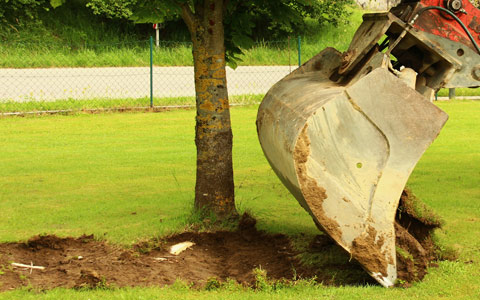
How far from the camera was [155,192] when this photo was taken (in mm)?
8531

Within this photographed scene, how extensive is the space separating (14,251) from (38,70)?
1551 cm

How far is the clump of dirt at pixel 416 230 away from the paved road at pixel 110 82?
12.7 meters

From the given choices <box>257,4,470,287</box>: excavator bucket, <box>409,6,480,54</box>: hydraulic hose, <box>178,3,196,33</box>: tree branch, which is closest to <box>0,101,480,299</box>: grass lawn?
<box>257,4,470,287</box>: excavator bucket

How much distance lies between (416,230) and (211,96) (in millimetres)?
2132

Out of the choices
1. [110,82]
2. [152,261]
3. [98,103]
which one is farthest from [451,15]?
[110,82]

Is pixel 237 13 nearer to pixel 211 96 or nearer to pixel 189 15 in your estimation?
pixel 189 15

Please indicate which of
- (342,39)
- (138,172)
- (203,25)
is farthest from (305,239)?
(342,39)

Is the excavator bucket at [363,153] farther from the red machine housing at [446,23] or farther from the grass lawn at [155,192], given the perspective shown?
the red machine housing at [446,23]

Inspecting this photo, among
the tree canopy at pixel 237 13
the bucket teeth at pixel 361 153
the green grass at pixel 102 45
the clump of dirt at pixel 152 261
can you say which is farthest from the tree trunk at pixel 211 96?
the green grass at pixel 102 45

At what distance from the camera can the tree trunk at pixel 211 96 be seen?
6.61 meters

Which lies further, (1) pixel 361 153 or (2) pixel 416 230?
(2) pixel 416 230

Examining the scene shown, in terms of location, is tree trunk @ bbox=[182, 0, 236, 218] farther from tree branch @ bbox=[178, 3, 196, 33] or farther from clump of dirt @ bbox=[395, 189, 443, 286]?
clump of dirt @ bbox=[395, 189, 443, 286]

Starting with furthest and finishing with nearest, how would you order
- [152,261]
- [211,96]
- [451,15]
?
[211,96]
[152,261]
[451,15]

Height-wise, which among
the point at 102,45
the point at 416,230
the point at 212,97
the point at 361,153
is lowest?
the point at 416,230
